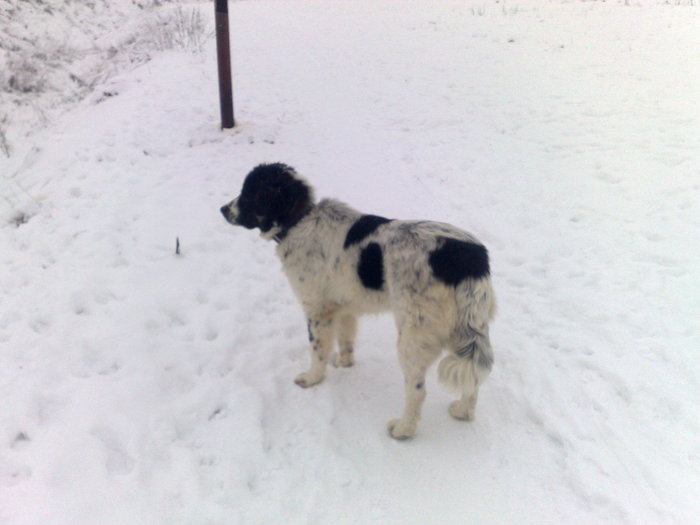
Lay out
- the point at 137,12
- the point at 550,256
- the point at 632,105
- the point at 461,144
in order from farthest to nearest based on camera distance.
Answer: the point at 137,12, the point at 632,105, the point at 461,144, the point at 550,256

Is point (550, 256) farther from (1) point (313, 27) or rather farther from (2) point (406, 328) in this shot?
(1) point (313, 27)

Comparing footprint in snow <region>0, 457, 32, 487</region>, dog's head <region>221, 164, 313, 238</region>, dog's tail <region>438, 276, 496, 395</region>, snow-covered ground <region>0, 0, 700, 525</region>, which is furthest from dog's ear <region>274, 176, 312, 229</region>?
footprint in snow <region>0, 457, 32, 487</region>

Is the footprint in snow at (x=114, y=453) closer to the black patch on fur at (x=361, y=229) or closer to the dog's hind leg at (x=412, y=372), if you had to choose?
the dog's hind leg at (x=412, y=372)

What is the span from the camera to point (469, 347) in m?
2.64

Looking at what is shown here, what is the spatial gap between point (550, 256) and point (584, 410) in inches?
83.9

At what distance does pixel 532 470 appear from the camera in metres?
2.76

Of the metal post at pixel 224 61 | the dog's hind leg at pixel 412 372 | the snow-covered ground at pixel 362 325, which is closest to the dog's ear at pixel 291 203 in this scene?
the snow-covered ground at pixel 362 325

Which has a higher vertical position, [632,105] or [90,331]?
[632,105]

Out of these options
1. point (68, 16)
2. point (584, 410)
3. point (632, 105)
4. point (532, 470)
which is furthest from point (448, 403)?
point (68, 16)

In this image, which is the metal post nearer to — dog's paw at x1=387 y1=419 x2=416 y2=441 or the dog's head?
the dog's head

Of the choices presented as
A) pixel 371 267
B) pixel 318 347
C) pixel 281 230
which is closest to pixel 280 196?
pixel 281 230

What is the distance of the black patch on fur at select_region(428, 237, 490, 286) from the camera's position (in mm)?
2646

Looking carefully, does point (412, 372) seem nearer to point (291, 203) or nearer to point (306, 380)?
point (306, 380)

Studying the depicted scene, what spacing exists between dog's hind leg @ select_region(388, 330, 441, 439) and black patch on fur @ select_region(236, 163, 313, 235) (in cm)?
124
